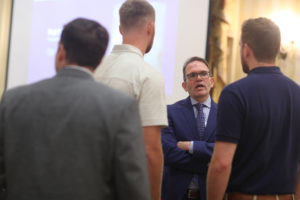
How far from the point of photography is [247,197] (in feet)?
5.29

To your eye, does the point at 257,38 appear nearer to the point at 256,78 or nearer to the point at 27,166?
the point at 256,78

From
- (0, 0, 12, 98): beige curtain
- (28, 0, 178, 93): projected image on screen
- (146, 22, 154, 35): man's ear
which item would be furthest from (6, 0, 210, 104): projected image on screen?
(146, 22, 154, 35): man's ear

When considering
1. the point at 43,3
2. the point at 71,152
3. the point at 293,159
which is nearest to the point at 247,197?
the point at 293,159

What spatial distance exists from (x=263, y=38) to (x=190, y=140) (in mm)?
980

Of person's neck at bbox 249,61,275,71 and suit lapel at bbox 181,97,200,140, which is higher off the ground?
person's neck at bbox 249,61,275,71

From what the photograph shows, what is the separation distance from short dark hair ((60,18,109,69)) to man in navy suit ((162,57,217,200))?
1160mm

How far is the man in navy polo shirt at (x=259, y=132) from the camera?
1602mm

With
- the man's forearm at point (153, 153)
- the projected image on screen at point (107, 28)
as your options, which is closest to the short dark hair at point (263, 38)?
the man's forearm at point (153, 153)

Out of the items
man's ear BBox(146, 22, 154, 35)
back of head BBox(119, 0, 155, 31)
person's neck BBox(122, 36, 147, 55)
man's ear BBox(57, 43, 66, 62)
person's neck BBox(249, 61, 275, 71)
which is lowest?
person's neck BBox(249, 61, 275, 71)

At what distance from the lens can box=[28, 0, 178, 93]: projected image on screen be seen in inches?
152

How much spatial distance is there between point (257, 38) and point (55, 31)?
3048mm

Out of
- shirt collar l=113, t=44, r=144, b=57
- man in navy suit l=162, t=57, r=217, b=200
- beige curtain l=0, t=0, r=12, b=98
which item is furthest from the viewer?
beige curtain l=0, t=0, r=12, b=98

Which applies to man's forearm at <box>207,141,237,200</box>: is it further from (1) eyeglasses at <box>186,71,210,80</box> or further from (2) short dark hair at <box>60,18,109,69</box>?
(1) eyeglasses at <box>186,71,210,80</box>

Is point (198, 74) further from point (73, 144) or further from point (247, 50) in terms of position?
point (73, 144)
